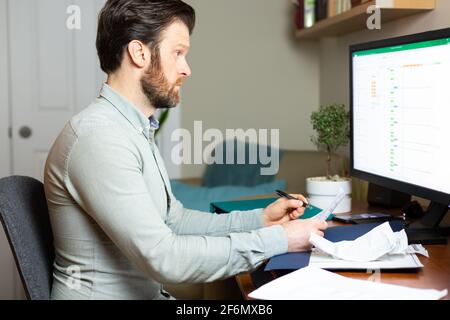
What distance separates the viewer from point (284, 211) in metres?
1.42

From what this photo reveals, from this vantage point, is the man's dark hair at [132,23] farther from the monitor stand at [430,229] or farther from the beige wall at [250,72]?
the beige wall at [250,72]

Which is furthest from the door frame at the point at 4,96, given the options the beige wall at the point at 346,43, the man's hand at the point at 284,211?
the man's hand at the point at 284,211

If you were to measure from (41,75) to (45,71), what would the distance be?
1.2 inches

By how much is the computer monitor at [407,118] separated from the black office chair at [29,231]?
81 centimetres

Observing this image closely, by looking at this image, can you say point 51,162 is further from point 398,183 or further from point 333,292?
point 398,183

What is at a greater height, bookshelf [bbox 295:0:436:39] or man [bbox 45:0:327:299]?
bookshelf [bbox 295:0:436:39]

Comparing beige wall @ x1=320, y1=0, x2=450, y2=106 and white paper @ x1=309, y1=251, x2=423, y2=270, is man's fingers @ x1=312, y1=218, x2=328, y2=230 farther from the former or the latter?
beige wall @ x1=320, y1=0, x2=450, y2=106

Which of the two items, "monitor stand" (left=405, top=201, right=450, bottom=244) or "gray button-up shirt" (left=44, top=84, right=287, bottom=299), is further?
"monitor stand" (left=405, top=201, right=450, bottom=244)

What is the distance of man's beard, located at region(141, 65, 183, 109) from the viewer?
1.33 meters

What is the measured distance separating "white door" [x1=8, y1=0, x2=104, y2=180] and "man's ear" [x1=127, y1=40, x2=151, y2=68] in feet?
6.73

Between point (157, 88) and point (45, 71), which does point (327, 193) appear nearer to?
point (157, 88)

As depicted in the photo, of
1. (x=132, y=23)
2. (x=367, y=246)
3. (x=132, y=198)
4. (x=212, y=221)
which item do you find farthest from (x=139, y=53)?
(x=367, y=246)

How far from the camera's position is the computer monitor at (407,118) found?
1273 millimetres

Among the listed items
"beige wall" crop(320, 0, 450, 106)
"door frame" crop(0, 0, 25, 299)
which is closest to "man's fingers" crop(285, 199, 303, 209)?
"beige wall" crop(320, 0, 450, 106)
